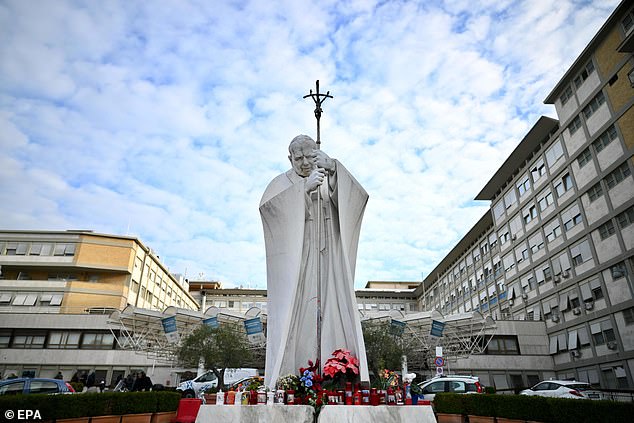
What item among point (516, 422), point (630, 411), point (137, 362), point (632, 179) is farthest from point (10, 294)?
point (632, 179)

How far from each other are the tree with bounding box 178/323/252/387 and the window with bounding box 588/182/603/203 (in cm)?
2612

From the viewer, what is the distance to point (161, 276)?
55406mm

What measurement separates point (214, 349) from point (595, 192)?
27.9 m

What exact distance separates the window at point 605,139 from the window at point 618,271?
26.8ft

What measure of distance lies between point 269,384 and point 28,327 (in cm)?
3799

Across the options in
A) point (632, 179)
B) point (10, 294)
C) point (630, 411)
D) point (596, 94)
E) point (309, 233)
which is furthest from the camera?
point (10, 294)

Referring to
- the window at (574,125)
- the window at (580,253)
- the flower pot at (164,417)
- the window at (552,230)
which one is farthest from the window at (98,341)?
the window at (574,125)

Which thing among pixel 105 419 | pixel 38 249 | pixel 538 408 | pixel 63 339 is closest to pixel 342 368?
pixel 538 408

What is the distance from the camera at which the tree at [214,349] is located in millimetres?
26672

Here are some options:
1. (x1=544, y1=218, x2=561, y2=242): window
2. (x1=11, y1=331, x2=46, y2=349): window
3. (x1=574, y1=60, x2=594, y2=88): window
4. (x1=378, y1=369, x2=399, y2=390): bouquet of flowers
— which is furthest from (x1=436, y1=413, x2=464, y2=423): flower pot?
(x1=11, y1=331, x2=46, y2=349): window

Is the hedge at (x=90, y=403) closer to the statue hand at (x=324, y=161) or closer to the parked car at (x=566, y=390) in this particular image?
the statue hand at (x=324, y=161)

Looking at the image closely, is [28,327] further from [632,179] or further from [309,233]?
[632,179]

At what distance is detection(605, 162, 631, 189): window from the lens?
29.1m

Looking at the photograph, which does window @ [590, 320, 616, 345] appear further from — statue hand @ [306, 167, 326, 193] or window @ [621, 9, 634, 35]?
statue hand @ [306, 167, 326, 193]
